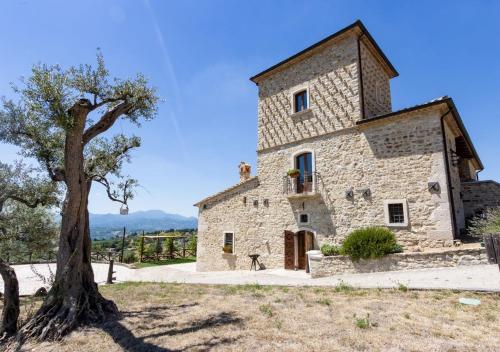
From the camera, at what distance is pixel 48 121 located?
600 cm

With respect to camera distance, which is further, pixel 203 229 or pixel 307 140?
pixel 203 229

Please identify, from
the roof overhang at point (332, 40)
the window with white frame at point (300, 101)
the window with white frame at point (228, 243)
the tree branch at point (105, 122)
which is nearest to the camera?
the tree branch at point (105, 122)

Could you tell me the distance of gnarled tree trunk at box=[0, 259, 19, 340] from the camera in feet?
17.3

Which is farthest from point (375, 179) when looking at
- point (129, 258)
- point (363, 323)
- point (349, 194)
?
point (129, 258)

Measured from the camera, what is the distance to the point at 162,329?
5.32 metres

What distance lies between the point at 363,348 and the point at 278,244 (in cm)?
1066

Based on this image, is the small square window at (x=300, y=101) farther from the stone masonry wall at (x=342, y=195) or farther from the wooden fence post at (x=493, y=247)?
the wooden fence post at (x=493, y=247)

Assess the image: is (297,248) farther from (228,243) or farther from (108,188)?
(108,188)

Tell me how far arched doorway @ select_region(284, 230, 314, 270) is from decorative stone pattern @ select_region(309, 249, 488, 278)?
251cm

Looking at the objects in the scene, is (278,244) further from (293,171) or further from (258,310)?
(258,310)

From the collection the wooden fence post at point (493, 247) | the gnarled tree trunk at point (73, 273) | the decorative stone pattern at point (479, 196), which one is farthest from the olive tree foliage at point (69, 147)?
the decorative stone pattern at point (479, 196)

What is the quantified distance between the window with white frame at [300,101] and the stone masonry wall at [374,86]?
291 centimetres

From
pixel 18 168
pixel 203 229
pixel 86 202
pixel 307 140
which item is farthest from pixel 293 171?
pixel 18 168

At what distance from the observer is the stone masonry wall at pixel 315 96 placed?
13.3m
